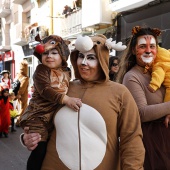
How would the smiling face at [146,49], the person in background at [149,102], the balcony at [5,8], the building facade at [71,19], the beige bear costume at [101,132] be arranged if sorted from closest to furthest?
the beige bear costume at [101,132] → the person in background at [149,102] → the smiling face at [146,49] → the building facade at [71,19] → the balcony at [5,8]

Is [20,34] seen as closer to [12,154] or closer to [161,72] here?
[12,154]

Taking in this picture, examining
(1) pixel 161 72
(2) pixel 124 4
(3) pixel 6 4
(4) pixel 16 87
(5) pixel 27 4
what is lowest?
(4) pixel 16 87

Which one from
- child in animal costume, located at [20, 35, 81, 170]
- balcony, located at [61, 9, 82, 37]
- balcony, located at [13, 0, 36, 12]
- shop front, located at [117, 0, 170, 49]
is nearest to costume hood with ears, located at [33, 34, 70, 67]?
child in animal costume, located at [20, 35, 81, 170]

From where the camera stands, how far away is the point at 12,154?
242 inches

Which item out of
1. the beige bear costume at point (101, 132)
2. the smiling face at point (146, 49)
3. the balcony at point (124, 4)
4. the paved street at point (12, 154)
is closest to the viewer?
the beige bear costume at point (101, 132)

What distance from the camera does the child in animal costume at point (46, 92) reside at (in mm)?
2037

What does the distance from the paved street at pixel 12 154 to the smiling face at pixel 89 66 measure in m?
3.61

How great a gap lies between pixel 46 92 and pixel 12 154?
448cm

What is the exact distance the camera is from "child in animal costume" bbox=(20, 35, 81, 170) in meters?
2.04

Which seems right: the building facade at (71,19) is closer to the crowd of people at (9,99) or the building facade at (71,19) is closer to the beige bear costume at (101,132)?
the beige bear costume at (101,132)

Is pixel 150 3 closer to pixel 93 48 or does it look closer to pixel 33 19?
pixel 93 48

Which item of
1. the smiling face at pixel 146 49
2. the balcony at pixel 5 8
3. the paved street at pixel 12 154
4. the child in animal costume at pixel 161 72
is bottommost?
the paved street at pixel 12 154

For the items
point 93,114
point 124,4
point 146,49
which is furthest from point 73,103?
point 124,4

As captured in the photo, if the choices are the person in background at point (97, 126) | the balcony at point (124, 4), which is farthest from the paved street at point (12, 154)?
the balcony at point (124, 4)
